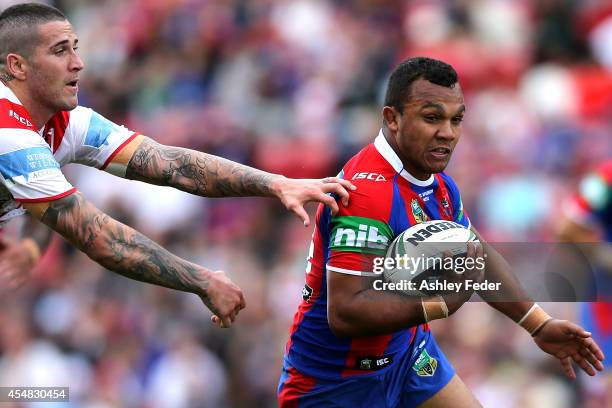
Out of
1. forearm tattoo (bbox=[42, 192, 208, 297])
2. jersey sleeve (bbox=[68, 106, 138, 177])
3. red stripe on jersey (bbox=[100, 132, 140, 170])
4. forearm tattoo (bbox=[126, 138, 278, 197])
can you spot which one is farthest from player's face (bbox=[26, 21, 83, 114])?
forearm tattoo (bbox=[42, 192, 208, 297])

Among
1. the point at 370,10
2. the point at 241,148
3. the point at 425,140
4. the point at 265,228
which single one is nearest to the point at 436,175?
the point at 425,140

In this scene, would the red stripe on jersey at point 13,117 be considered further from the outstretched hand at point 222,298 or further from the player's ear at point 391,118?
the player's ear at point 391,118

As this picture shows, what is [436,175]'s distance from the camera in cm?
663

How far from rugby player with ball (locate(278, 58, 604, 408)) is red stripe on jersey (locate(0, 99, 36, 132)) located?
5.32ft

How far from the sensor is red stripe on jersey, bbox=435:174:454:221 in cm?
650

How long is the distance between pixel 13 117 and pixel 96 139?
0.63 m

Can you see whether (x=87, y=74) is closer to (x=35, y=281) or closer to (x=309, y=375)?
(x=35, y=281)

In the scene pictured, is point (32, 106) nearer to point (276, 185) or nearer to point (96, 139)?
point (96, 139)

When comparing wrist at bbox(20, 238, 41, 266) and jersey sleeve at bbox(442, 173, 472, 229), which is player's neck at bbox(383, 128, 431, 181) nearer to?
jersey sleeve at bbox(442, 173, 472, 229)

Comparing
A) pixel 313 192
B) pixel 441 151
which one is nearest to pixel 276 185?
pixel 313 192

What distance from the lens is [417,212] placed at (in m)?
6.29

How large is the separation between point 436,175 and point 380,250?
78 cm

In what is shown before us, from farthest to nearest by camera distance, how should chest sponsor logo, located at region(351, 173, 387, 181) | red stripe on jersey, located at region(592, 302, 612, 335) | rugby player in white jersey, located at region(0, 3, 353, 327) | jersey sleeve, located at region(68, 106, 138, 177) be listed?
red stripe on jersey, located at region(592, 302, 612, 335), jersey sleeve, located at region(68, 106, 138, 177), chest sponsor logo, located at region(351, 173, 387, 181), rugby player in white jersey, located at region(0, 3, 353, 327)

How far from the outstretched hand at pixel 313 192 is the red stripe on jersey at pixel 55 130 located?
4.68 feet
